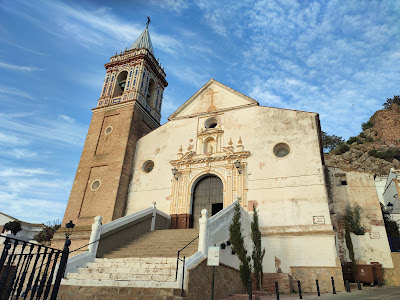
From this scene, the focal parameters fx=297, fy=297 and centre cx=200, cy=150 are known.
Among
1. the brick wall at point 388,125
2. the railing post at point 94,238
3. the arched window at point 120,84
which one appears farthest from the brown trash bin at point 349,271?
the brick wall at point 388,125

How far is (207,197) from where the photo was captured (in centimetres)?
1633

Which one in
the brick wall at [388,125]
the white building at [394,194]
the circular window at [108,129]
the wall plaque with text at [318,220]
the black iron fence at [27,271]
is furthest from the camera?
the brick wall at [388,125]

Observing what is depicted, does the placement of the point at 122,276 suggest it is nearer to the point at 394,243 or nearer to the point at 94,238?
the point at 94,238

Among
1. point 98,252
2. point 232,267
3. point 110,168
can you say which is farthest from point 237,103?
point 98,252

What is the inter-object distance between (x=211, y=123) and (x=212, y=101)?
148 cm

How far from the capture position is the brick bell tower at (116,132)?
1706 centimetres

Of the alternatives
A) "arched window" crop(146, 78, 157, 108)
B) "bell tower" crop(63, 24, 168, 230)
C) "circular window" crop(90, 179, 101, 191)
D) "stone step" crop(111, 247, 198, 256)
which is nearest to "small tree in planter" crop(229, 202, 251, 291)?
"stone step" crop(111, 247, 198, 256)

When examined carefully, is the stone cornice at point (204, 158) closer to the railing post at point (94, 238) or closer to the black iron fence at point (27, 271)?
the railing post at point (94, 238)

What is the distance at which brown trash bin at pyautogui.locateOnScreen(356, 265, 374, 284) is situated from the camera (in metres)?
13.3

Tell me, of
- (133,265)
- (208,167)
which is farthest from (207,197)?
(133,265)

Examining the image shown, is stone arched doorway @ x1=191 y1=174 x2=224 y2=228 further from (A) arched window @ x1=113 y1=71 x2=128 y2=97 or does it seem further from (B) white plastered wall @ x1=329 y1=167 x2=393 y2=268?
(A) arched window @ x1=113 y1=71 x2=128 y2=97

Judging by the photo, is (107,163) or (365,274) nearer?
(365,274)

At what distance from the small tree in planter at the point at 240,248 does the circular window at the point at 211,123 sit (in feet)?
24.5

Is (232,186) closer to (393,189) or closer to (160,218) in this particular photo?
(160,218)
